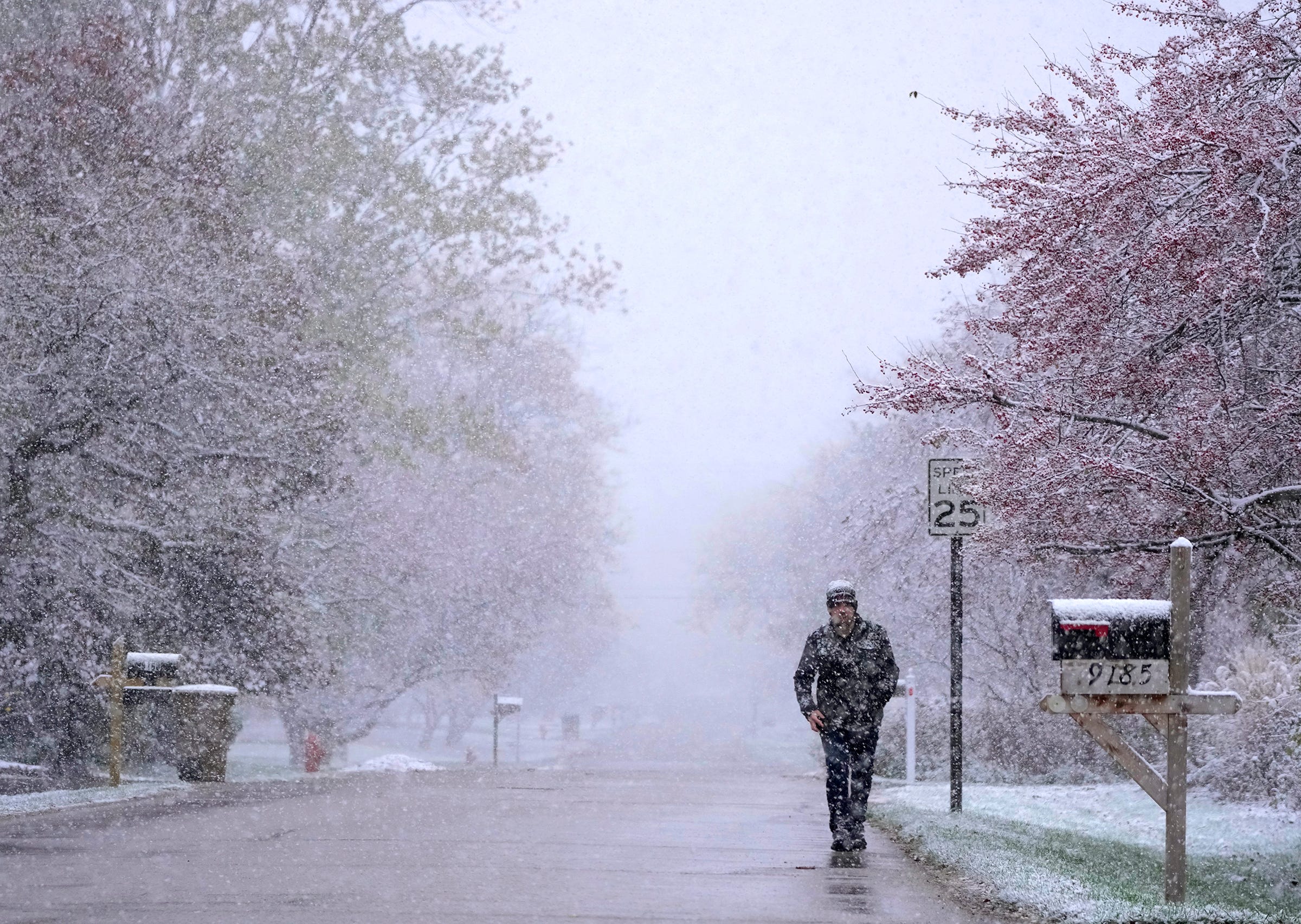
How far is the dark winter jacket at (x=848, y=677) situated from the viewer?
10.8 m

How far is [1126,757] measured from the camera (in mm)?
8141

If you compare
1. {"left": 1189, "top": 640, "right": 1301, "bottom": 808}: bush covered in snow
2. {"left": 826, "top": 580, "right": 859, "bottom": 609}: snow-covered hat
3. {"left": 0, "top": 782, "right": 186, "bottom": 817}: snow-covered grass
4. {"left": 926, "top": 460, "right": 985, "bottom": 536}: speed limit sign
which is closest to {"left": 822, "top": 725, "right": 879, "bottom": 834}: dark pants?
{"left": 826, "top": 580, "right": 859, "bottom": 609}: snow-covered hat

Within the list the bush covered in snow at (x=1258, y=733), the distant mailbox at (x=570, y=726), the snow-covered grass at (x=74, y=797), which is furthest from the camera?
the distant mailbox at (x=570, y=726)

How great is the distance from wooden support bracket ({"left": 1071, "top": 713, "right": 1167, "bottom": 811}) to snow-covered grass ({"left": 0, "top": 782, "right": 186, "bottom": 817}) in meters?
8.62

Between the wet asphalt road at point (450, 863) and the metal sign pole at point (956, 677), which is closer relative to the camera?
the wet asphalt road at point (450, 863)

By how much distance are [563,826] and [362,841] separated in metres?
1.77

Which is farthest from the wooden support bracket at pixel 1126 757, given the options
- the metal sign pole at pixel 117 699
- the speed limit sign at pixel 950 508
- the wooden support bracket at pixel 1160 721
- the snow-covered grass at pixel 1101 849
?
the metal sign pole at pixel 117 699

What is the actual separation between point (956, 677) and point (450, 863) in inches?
243

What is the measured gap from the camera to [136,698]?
753 inches

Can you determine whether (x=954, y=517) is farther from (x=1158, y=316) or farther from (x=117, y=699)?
(x=117, y=699)

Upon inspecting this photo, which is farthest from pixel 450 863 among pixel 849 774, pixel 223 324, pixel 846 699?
pixel 223 324

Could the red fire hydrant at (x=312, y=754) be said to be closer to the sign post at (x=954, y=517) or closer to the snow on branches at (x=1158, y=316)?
the sign post at (x=954, y=517)

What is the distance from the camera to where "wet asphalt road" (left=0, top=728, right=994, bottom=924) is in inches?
306

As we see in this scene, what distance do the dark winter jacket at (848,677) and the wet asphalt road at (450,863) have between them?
0.94m
